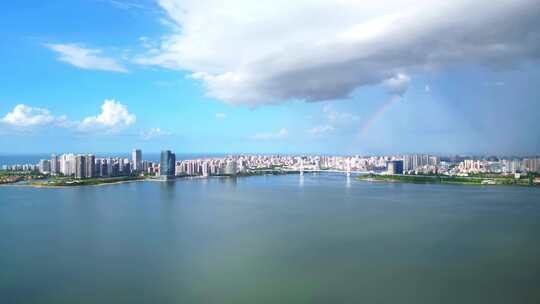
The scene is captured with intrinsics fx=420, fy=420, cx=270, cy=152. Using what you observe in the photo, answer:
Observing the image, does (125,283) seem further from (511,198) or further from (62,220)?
(511,198)

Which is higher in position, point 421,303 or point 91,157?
point 91,157

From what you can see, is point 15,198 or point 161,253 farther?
point 15,198

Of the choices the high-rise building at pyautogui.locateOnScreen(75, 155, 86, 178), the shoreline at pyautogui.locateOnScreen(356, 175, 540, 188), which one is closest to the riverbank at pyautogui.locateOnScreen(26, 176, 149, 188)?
the high-rise building at pyautogui.locateOnScreen(75, 155, 86, 178)

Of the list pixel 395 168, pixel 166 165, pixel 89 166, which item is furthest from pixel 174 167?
pixel 395 168

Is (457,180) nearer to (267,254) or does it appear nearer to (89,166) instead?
(267,254)

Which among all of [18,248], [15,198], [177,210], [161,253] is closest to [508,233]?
[161,253]

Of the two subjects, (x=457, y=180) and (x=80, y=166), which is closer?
(x=80, y=166)

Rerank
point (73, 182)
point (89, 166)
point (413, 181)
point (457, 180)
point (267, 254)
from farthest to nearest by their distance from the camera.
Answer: point (413, 181) → point (457, 180) → point (89, 166) → point (73, 182) → point (267, 254)

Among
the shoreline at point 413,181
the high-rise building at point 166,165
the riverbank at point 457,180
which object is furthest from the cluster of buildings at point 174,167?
the riverbank at point 457,180
